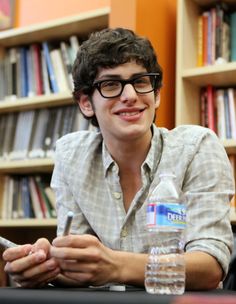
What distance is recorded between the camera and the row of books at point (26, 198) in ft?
A: 10.2

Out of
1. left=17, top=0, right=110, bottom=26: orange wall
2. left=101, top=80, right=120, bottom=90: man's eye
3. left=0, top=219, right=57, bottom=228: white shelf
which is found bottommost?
left=0, top=219, right=57, bottom=228: white shelf

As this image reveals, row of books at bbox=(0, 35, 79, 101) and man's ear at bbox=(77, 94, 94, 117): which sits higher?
row of books at bbox=(0, 35, 79, 101)

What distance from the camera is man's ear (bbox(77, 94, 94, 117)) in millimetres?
1720

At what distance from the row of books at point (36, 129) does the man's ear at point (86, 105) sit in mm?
1179

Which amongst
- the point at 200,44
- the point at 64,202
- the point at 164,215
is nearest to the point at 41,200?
the point at 200,44

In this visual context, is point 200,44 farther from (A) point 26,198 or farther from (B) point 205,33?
(A) point 26,198

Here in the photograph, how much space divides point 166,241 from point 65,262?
1.13 ft

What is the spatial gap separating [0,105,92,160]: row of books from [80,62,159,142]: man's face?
1.34 meters

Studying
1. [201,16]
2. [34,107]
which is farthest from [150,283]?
[34,107]

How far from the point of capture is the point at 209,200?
4.67ft

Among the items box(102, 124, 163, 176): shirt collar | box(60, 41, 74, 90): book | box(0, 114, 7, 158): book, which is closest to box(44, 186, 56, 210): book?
box(0, 114, 7, 158): book

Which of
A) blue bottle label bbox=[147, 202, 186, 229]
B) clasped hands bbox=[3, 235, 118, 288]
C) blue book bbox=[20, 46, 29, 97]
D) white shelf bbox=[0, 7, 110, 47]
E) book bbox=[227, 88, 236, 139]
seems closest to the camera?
blue bottle label bbox=[147, 202, 186, 229]

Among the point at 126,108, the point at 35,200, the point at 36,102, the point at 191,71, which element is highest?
the point at 191,71

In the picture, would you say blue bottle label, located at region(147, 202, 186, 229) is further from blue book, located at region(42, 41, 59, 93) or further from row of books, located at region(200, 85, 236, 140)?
blue book, located at region(42, 41, 59, 93)
